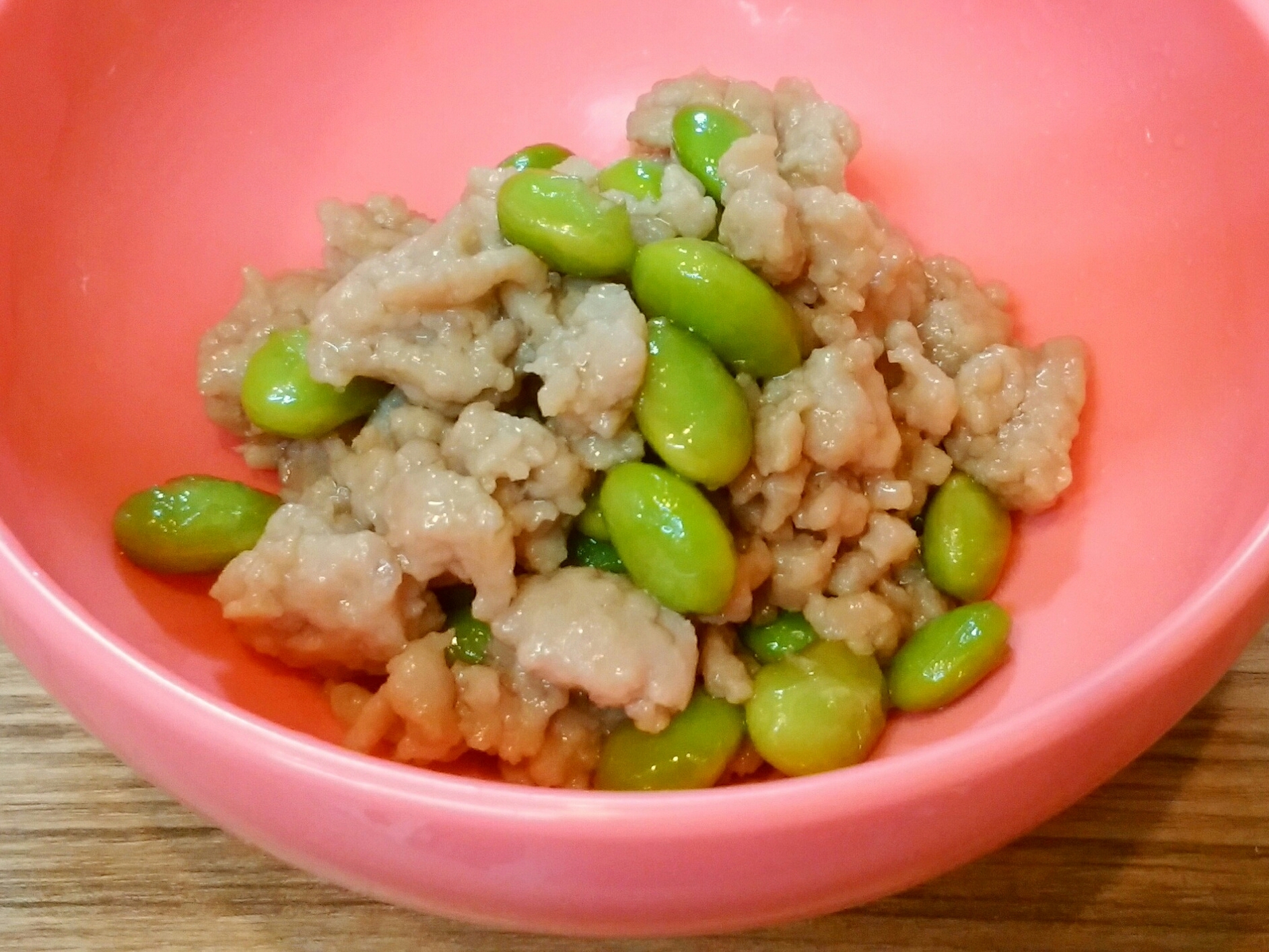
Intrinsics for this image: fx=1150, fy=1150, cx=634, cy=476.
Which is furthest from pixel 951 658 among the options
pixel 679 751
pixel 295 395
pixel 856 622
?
pixel 295 395

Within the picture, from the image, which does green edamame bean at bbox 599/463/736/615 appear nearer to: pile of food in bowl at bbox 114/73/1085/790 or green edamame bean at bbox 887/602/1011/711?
pile of food in bowl at bbox 114/73/1085/790

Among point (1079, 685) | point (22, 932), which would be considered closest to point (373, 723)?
point (22, 932)

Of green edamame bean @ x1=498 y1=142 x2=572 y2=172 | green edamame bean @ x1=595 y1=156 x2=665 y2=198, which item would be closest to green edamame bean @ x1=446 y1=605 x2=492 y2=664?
green edamame bean @ x1=595 y1=156 x2=665 y2=198

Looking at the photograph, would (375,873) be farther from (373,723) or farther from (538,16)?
(538,16)

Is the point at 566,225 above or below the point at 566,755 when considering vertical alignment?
above

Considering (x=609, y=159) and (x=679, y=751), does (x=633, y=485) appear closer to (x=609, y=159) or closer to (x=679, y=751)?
(x=679, y=751)

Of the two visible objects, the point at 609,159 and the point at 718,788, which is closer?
the point at 718,788
